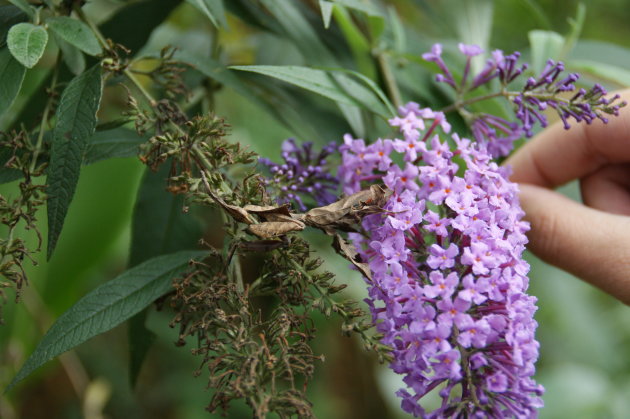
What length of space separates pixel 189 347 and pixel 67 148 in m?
1.36

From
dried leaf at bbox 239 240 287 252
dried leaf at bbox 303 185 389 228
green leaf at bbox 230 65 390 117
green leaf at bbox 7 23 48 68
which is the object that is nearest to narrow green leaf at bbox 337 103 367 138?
green leaf at bbox 230 65 390 117

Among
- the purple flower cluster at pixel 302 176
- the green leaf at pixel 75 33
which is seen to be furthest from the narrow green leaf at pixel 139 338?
the green leaf at pixel 75 33

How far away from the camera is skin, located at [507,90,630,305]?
1.00 meters

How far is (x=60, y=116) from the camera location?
31.8 inches

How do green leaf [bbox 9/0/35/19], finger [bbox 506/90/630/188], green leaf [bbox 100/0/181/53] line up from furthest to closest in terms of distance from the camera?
green leaf [bbox 100/0/181/53] < finger [bbox 506/90/630/188] < green leaf [bbox 9/0/35/19]


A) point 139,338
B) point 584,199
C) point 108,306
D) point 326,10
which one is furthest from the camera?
point 584,199

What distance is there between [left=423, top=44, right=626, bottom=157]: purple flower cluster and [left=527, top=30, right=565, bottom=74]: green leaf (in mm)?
188

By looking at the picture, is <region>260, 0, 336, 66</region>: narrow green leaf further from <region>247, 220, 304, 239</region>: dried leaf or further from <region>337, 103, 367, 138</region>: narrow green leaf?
<region>247, 220, 304, 239</region>: dried leaf

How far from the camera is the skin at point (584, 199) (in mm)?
1003

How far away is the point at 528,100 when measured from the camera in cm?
98

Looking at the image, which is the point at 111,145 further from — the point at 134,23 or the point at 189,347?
the point at 189,347

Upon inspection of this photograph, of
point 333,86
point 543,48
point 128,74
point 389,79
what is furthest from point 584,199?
point 128,74

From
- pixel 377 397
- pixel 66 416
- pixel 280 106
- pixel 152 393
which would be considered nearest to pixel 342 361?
pixel 377 397

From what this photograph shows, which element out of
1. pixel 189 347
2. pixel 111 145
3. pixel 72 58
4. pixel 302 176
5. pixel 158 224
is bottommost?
pixel 189 347
